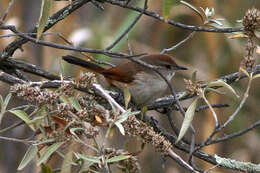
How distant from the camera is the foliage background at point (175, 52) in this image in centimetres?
521

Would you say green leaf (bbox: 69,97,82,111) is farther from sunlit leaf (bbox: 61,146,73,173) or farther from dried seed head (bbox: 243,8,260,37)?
dried seed head (bbox: 243,8,260,37)

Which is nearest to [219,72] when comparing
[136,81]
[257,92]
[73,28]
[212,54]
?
[212,54]

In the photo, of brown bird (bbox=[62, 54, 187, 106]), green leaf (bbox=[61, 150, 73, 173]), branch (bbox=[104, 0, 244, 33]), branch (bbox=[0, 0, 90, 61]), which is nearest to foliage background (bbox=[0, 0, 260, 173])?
brown bird (bbox=[62, 54, 187, 106])

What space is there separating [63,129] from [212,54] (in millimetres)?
3636

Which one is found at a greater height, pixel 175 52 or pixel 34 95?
pixel 175 52

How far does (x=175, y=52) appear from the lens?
19.5 feet

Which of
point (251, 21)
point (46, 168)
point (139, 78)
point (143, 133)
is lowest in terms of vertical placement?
point (46, 168)

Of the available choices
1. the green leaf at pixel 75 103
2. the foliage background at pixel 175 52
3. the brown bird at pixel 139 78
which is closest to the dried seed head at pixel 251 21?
the green leaf at pixel 75 103

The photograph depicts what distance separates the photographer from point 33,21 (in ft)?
18.7

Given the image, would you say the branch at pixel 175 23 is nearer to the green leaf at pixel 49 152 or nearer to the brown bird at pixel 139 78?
the green leaf at pixel 49 152

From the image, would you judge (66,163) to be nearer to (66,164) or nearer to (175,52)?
(66,164)

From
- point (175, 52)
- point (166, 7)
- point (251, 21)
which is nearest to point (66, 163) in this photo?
point (166, 7)

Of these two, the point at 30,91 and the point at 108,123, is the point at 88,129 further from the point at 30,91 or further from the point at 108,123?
the point at 30,91

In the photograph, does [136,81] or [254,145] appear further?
[254,145]
